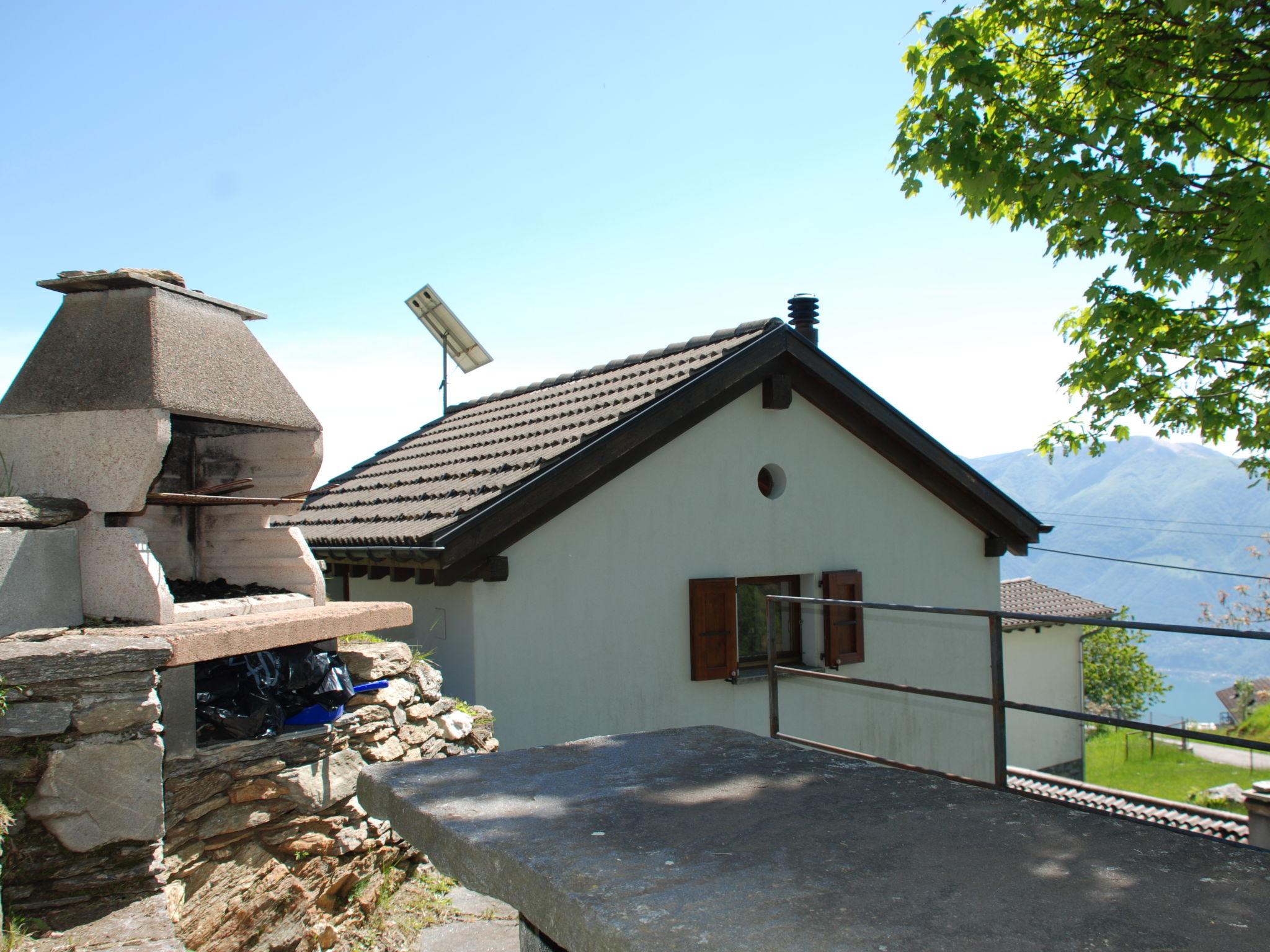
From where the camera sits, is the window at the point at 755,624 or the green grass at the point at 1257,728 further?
the green grass at the point at 1257,728

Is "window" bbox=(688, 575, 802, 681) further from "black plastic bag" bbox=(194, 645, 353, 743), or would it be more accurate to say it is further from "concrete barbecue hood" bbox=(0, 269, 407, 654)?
"black plastic bag" bbox=(194, 645, 353, 743)

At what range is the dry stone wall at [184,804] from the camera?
375 cm

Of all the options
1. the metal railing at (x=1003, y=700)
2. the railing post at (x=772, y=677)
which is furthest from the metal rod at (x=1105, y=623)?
the railing post at (x=772, y=677)

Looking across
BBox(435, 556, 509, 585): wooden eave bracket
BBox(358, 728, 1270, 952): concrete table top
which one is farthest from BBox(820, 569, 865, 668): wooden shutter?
BBox(358, 728, 1270, 952): concrete table top

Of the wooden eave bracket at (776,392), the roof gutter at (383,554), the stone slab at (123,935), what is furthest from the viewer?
the wooden eave bracket at (776,392)

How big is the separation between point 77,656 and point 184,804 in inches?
40.8

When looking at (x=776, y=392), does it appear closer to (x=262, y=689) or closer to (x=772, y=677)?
(x=772, y=677)

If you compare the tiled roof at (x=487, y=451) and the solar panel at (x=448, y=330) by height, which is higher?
the solar panel at (x=448, y=330)

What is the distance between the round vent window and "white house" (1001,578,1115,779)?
10526 mm

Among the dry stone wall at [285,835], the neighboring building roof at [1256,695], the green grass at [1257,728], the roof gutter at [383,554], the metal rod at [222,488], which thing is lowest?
the neighboring building roof at [1256,695]

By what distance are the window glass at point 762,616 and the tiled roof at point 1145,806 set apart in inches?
266

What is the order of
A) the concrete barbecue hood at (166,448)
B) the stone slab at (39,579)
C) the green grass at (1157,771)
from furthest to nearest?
the green grass at (1157,771) → the concrete barbecue hood at (166,448) → the stone slab at (39,579)

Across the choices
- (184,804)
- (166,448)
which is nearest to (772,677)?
(184,804)

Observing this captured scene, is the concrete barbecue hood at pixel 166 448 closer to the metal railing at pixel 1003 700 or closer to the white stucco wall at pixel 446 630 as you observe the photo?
the white stucco wall at pixel 446 630
